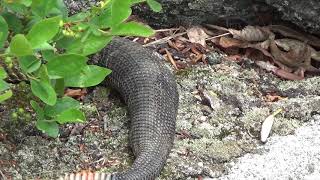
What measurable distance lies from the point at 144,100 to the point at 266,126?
71 centimetres

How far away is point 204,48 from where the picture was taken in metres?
4.41

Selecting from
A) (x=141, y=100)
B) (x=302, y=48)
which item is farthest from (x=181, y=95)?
(x=302, y=48)

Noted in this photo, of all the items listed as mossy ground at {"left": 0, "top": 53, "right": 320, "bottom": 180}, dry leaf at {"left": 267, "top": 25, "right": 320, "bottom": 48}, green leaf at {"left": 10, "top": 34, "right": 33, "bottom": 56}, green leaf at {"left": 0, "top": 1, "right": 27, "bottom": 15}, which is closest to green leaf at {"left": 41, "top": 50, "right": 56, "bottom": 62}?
green leaf at {"left": 0, "top": 1, "right": 27, "bottom": 15}

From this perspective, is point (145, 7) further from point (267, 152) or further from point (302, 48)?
point (267, 152)

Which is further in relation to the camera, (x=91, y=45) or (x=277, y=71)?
(x=277, y=71)

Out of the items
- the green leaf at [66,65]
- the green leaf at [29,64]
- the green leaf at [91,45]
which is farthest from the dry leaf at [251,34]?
the green leaf at [29,64]

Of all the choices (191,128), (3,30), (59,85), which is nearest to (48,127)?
(59,85)

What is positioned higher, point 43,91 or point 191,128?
point 43,91

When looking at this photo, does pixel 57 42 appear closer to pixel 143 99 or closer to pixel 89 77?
pixel 89 77

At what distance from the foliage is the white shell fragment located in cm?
118

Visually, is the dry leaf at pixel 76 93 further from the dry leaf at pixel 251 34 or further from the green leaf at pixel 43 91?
the green leaf at pixel 43 91

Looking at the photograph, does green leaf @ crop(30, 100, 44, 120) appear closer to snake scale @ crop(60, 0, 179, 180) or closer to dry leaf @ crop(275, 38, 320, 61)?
snake scale @ crop(60, 0, 179, 180)

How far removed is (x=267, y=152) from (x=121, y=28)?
131cm

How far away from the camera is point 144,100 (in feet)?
12.6
